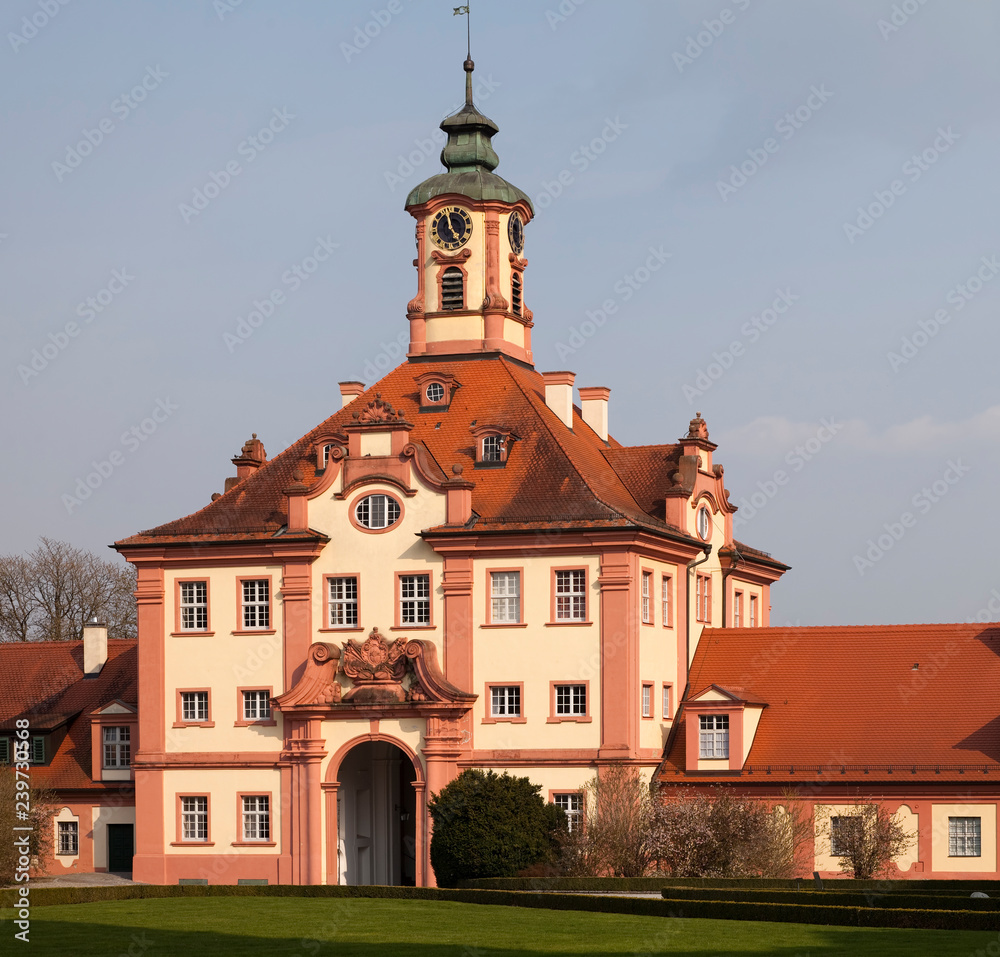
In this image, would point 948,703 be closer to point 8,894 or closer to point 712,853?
point 712,853

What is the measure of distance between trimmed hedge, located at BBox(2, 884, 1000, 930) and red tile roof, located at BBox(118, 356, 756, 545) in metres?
13.0

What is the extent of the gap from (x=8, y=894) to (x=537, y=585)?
18515 millimetres

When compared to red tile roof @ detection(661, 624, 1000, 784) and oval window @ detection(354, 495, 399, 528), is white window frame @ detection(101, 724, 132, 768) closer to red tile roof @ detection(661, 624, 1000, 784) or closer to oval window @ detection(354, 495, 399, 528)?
oval window @ detection(354, 495, 399, 528)

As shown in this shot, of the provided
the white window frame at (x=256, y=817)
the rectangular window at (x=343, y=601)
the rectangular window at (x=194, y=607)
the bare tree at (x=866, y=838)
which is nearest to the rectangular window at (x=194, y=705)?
the rectangular window at (x=194, y=607)

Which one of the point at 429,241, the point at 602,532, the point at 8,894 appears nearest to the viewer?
the point at 8,894

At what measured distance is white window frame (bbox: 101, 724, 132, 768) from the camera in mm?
67875

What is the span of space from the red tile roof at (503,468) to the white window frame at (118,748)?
6790mm

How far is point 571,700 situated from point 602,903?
14.0 meters

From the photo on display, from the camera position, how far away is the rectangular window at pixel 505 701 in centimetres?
6188

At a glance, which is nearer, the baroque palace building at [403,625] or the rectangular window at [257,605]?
the baroque palace building at [403,625]

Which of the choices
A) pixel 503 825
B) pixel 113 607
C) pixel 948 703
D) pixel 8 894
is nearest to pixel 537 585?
pixel 503 825

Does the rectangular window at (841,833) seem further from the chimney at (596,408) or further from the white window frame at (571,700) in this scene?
the chimney at (596,408)

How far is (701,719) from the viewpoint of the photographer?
205ft

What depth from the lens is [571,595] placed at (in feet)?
204
